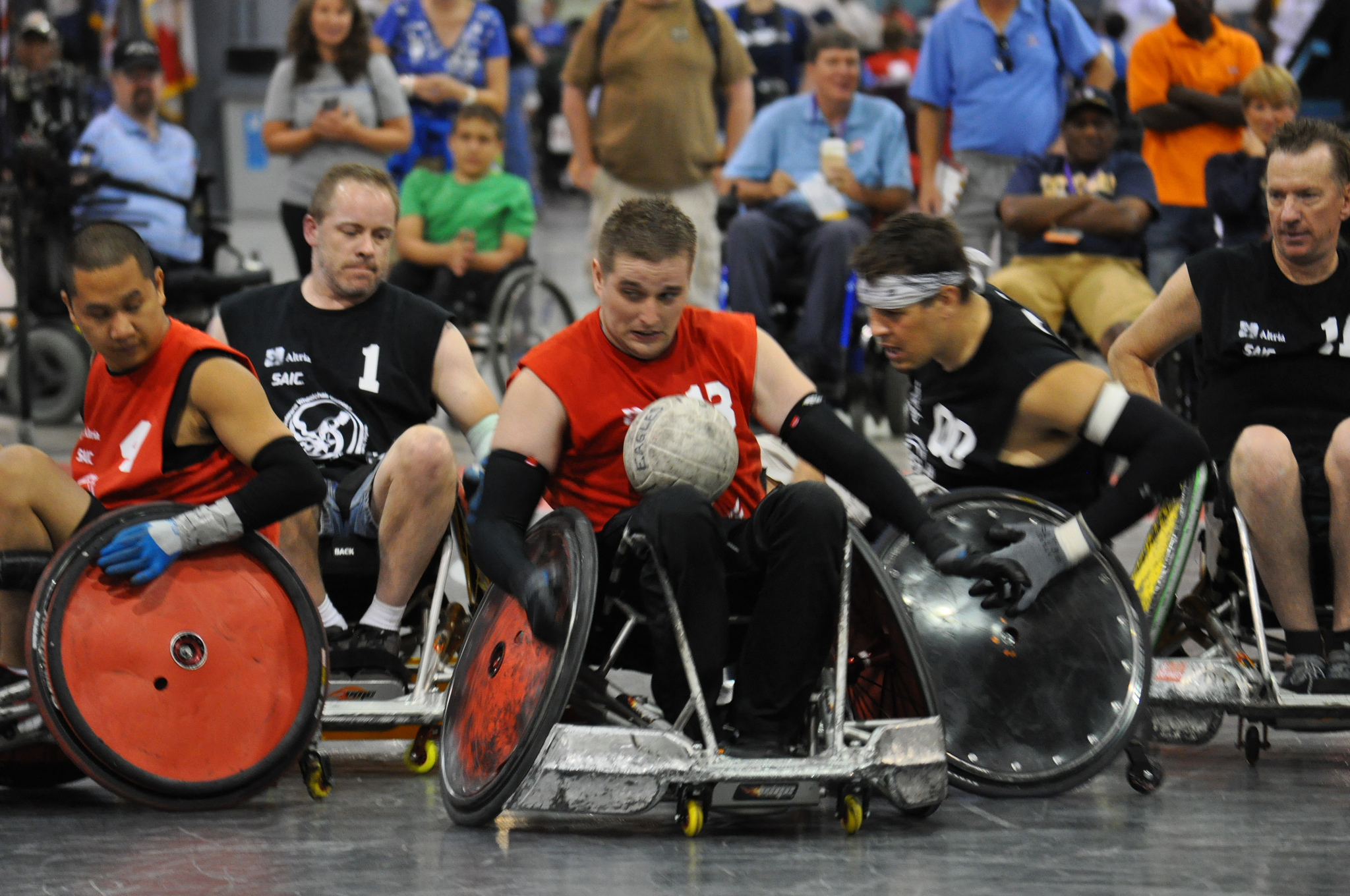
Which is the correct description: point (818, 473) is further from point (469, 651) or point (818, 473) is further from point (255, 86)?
point (255, 86)

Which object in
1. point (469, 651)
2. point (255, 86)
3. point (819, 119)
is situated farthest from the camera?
point (255, 86)

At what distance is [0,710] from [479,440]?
4.29 ft

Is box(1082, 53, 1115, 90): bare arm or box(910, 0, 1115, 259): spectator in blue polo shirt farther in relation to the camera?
box(1082, 53, 1115, 90): bare arm

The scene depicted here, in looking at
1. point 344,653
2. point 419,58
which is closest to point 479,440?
point 344,653

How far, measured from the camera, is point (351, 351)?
470cm

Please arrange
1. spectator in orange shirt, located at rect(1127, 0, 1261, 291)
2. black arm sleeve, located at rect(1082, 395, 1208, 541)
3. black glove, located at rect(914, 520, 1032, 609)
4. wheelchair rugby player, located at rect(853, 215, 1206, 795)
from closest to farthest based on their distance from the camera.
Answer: black glove, located at rect(914, 520, 1032, 609) → wheelchair rugby player, located at rect(853, 215, 1206, 795) → black arm sleeve, located at rect(1082, 395, 1208, 541) → spectator in orange shirt, located at rect(1127, 0, 1261, 291)

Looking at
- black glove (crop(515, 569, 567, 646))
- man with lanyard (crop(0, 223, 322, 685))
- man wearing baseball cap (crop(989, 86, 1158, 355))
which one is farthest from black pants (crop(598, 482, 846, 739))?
man wearing baseball cap (crop(989, 86, 1158, 355))

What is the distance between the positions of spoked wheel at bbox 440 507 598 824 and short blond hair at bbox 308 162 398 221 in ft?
4.42

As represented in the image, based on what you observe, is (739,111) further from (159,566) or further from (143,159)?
(159,566)

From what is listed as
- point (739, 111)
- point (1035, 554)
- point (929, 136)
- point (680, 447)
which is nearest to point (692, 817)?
point (680, 447)

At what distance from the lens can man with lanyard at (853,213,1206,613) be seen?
399cm

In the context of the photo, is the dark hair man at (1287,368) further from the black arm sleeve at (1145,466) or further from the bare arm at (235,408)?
the bare arm at (235,408)

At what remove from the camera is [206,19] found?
711 inches

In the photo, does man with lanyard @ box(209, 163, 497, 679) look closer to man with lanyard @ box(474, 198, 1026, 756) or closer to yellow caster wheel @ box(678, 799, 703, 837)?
man with lanyard @ box(474, 198, 1026, 756)
